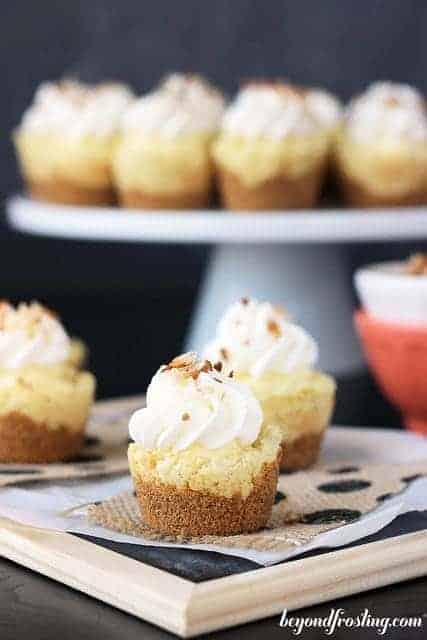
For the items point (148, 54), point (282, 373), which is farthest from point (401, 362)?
point (148, 54)

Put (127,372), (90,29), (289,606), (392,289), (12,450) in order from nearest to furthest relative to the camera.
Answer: (289,606) → (12,450) → (392,289) → (127,372) → (90,29)

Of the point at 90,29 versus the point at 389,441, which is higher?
the point at 90,29

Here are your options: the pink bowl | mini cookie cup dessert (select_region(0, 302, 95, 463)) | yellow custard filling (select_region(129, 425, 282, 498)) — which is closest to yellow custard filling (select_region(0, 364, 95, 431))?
mini cookie cup dessert (select_region(0, 302, 95, 463))

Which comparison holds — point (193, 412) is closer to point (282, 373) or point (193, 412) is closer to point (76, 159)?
point (282, 373)

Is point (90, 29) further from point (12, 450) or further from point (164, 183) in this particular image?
point (12, 450)

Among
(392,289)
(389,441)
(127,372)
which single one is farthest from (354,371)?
(389,441)
